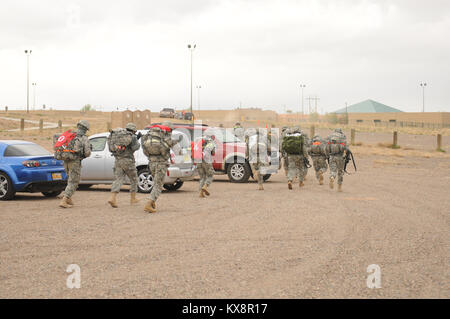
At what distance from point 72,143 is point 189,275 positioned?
7022mm

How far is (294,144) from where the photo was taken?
705 inches

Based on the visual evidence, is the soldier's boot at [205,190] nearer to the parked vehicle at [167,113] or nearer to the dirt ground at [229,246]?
the dirt ground at [229,246]

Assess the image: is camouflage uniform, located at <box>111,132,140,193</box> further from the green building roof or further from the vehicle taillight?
the green building roof

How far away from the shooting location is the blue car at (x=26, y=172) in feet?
46.0

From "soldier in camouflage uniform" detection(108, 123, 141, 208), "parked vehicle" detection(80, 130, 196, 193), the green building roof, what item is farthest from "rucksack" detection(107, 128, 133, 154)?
the green building roof

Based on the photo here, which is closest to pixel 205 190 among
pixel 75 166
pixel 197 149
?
pixel 197 149

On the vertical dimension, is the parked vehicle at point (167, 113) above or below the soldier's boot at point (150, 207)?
above

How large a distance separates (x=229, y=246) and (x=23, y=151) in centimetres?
801

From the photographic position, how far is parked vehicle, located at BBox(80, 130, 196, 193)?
15.9 meters

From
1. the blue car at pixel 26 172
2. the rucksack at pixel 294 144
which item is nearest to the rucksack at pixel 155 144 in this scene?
the blue car at pixel 26 172

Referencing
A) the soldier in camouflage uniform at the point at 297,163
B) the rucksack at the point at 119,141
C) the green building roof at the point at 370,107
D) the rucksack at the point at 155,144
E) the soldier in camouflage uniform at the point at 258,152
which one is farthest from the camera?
the green building roof at the point at 370,107

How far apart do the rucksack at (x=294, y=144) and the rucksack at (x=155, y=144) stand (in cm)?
631
